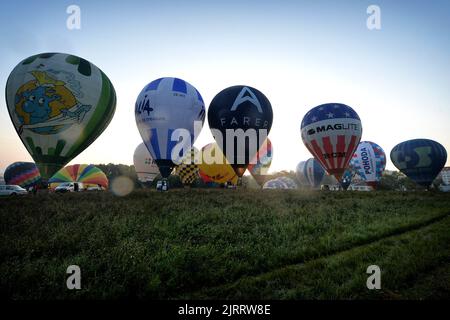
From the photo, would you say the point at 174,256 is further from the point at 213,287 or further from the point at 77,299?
the point at 77,299

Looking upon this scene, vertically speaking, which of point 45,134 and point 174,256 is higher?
point 45,134

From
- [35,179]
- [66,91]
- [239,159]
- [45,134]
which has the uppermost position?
[66,91]

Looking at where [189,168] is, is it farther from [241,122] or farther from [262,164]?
[241,122]

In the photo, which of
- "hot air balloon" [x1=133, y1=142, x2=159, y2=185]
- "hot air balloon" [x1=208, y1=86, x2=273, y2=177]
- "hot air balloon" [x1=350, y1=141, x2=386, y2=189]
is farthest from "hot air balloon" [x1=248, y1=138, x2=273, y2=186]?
"hot air balloon" [x1=133, y1=142, x2=159, y2=185]

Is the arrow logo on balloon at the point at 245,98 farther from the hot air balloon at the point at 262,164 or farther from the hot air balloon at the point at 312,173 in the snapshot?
the hot air balloon at the point at 312,173

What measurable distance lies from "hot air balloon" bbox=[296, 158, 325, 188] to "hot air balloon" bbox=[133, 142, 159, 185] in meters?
27.2

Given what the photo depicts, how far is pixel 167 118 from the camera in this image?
16906 mm

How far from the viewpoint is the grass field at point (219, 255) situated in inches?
171

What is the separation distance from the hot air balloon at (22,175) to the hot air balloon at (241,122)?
114 feet

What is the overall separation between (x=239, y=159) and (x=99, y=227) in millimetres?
10857

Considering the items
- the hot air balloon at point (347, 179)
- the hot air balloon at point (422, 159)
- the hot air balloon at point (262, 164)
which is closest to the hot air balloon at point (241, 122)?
the hot air balloon at point (262, 164)

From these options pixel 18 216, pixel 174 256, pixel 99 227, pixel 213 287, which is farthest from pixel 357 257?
pixel 18 216

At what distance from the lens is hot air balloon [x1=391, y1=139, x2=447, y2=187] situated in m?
30.7

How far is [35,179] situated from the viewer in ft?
123
